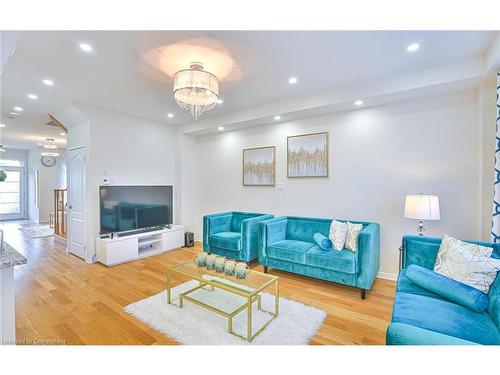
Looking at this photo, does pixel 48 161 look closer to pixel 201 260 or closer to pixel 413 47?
pixel 201 260

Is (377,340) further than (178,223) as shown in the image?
No

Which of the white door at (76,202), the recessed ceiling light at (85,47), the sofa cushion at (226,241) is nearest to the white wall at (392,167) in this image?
the sofa cushion at (226,241)

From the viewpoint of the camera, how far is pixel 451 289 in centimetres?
172

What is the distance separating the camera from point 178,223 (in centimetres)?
528

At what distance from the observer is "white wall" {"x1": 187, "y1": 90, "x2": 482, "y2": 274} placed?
2812 mm

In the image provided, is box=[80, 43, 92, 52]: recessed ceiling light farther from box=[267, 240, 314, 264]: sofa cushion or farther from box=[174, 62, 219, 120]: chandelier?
box=[267, 240, 314, 264]: sofa cushion

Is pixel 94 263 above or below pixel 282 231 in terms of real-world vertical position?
below

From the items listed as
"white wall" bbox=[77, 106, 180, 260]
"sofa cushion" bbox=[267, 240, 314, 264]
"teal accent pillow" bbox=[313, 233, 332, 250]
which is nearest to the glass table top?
"sofa cushion" bbox=[267, 240, 314, 264]

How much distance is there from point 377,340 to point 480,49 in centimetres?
303

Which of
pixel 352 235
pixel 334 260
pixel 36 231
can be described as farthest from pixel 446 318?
pixel 36 231

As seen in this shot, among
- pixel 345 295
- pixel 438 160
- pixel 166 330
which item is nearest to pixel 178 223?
pixel 166 330

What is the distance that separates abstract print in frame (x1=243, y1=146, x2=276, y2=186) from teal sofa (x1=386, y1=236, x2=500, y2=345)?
2.80 m
